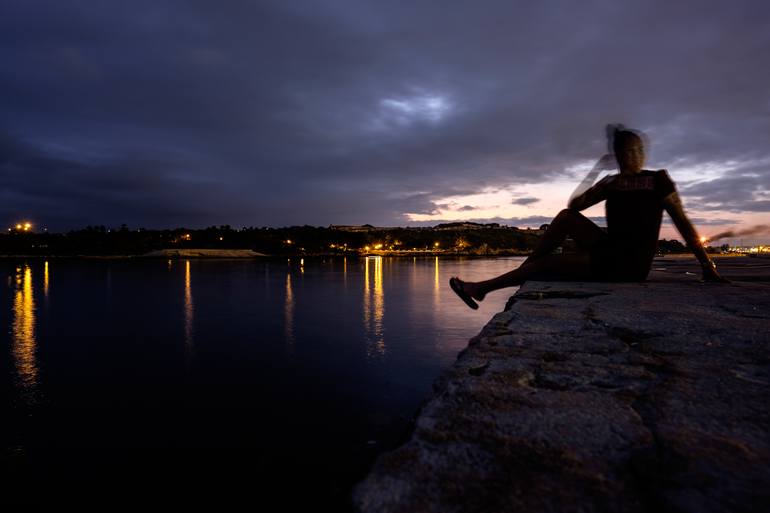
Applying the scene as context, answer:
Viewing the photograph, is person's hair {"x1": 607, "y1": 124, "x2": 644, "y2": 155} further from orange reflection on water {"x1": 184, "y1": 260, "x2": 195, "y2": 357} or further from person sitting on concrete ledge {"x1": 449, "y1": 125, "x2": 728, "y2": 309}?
orange reflection on water {"x1": 184, "y1": 260, "x2": 195, "y2": 357}

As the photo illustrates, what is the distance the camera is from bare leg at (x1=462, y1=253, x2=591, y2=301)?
3939 mm

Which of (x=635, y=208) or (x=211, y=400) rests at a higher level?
(x=635, y=208)

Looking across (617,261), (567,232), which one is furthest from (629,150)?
(617,261)

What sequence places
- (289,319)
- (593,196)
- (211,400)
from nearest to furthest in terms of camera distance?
1. (593,196)
2. (211,400)
3. (289,319)

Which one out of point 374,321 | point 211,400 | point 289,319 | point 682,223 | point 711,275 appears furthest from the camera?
point 289,319

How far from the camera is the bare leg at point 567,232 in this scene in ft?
13.7

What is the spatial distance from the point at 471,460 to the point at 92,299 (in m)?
18.5

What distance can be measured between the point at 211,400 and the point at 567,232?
4.33 meters

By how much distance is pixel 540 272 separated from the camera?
4.07m

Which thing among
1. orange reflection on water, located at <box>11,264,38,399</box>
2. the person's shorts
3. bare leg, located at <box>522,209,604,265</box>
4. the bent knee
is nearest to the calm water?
orange reflection on water, located at <box>11,264,38,399</box>

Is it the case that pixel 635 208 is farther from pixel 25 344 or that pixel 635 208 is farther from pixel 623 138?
pixel 25 344

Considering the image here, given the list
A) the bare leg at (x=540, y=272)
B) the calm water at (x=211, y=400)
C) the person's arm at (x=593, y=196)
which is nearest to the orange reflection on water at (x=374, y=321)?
the calm water at (x=211, y=400)

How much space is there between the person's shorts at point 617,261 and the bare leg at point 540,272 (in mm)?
117

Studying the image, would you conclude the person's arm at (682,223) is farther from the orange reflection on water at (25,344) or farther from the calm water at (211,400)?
the orange reflection on water at (25,344)
